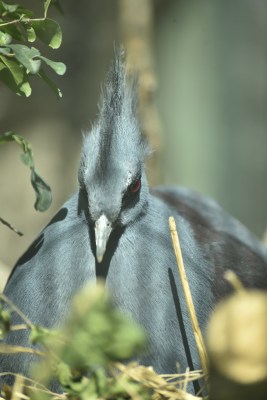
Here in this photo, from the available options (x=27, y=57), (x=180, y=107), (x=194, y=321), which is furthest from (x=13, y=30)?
(x=180, y=107)

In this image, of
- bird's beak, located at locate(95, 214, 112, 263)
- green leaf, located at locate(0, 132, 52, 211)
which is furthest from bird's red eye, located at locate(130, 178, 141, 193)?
green leaf, located at locate(0, 132, 52, 211)

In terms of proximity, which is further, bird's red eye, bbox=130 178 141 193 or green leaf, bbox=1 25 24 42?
bird's red eye, bbox=130 178 141 193

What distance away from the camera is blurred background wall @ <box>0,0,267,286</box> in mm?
5301

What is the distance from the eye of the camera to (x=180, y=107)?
5.82 metres

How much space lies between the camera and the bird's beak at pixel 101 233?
84.7 inches

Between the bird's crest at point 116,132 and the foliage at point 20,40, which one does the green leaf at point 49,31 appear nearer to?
the foliage at point 20,40

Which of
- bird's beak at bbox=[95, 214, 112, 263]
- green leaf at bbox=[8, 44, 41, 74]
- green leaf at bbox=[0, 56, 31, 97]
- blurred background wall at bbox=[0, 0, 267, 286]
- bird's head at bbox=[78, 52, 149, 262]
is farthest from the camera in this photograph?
blurred background wall at bbox=[0, 0, 267, 286]

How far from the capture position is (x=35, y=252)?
8.27 feet

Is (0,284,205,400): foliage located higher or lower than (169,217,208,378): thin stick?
lower

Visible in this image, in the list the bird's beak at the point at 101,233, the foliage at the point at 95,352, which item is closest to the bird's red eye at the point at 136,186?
the bird's beak at the point at 101,233

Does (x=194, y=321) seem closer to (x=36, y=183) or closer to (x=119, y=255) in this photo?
(x=119, y=255)

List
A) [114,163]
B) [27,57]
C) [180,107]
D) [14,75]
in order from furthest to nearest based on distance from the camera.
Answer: [180,107] < [114,163] < [14,75] < [27,57]

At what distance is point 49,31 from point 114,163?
17.9 inches

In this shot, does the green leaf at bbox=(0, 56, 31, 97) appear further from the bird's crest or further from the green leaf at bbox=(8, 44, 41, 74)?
the bird's crest
